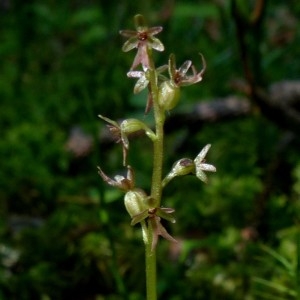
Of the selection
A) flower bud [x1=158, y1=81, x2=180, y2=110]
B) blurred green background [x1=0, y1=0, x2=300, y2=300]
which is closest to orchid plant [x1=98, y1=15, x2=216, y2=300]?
flower bud [x1=158, y1=81, x2=180, y2=110]

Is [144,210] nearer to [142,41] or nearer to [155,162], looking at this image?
[155,162]

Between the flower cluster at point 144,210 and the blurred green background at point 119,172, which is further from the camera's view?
the blurred green background at point 119,172

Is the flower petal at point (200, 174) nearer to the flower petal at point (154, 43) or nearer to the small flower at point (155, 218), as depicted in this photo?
the small flower at point (155, 218)

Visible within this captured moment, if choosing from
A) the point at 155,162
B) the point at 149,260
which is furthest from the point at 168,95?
the point at 149,260

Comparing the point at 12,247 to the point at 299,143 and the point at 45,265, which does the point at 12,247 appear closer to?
the point at 45,265

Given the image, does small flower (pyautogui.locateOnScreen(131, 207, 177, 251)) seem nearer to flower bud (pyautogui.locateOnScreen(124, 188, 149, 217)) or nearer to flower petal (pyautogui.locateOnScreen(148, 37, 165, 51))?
flower bud (pyautogui.locateOnScreen(124, 188, 149, 217))

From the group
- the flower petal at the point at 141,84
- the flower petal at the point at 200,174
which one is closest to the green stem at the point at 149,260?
the flower petal at the point at 200,174
